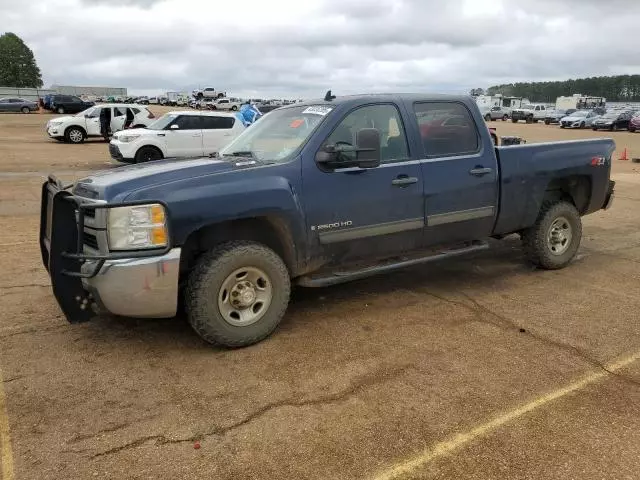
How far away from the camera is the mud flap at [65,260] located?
3.83m

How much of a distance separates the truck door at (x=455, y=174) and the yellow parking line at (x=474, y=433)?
5.96ft

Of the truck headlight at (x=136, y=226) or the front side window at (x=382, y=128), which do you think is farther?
the front side window at (x=382, y=128)

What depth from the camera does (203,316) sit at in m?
3.90

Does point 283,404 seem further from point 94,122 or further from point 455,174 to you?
→ point 94,122

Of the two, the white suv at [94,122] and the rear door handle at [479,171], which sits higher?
the white suv at [94,122]

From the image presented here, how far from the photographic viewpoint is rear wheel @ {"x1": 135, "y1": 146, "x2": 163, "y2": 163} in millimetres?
15534

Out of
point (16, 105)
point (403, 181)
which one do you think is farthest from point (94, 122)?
point (16, 105)

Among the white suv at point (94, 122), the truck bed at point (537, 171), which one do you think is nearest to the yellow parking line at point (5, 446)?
the truck bed at point (537, 171)

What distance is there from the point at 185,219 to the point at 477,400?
2213 mm

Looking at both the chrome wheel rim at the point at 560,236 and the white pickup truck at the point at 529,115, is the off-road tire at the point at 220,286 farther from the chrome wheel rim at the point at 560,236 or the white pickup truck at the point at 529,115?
the white pickup truck at the point at 529,115

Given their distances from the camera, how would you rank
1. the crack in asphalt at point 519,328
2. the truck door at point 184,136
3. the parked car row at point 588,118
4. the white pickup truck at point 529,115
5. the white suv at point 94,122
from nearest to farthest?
1. the crack in asphalt at point 519,328
2. the truck door at point 184,136
3. the white suv at point 94,122
4. the parked car row at point 588,118
5. the white pickup truck at point 529,115

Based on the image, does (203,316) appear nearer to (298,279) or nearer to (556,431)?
(298,279)

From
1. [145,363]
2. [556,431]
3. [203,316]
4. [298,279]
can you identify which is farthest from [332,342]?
[556,431]

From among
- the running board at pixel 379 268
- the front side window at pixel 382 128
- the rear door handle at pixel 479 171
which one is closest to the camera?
the running board at pixel 379 268
